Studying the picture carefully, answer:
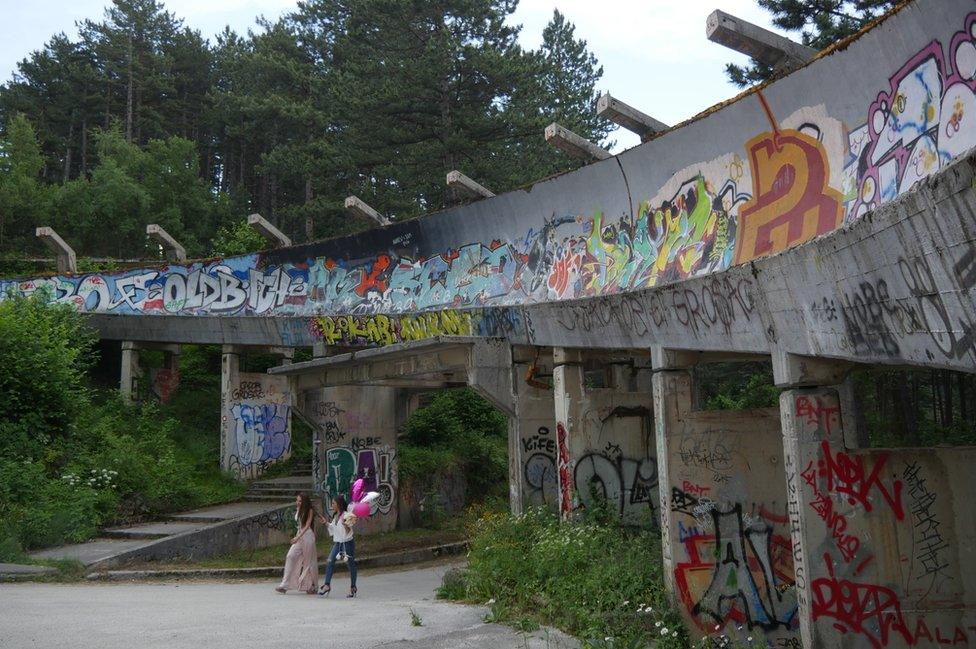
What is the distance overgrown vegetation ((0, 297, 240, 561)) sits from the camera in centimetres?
1681

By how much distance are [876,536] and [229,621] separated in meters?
6.45

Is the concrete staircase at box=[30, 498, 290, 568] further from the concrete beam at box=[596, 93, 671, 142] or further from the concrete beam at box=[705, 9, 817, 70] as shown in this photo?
the concrete beam at box=[705, 9, 817, 70]

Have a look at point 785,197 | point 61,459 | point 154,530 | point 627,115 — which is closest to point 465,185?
point 627,115

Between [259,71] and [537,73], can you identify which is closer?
[537,73]

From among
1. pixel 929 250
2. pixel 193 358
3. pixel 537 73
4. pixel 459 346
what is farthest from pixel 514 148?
pixel 929 250

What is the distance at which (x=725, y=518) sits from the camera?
35.2ft

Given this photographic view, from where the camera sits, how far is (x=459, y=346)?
56.9ft

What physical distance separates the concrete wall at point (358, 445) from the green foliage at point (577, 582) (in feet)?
29.6

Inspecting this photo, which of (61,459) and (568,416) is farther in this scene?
(61,459)

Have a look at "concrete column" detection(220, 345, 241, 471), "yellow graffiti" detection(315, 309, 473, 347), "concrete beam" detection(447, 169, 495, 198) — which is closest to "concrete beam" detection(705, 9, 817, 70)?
"yellow graffiti" detection(315, 309, 473, 347)

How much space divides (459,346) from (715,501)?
7440 millimetres

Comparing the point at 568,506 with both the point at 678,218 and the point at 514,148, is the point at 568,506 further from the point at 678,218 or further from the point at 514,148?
the point at 514,148

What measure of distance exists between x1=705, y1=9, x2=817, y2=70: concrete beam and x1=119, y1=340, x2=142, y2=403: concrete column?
20.6 m

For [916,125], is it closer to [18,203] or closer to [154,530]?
[154,530]
